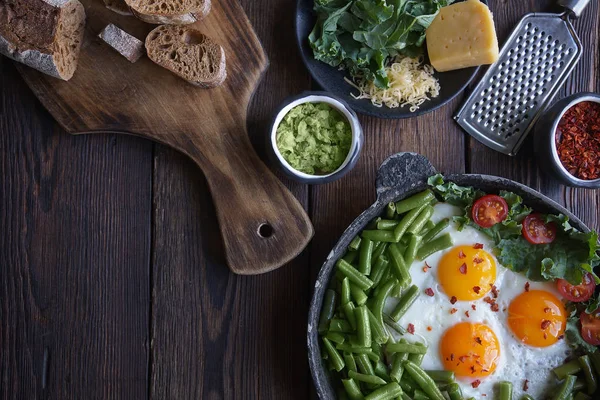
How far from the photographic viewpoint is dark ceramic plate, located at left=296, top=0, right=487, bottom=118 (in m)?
2.90

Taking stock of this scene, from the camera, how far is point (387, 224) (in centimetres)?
278

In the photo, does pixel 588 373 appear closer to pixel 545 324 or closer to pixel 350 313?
pixel 545 324

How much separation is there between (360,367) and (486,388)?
23.3 inches

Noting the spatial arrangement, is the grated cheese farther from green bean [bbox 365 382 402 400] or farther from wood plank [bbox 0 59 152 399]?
green bean [bbox 365 382 402 400]

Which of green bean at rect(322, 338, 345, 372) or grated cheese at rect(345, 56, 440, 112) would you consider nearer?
green bean at rect(322, 338, 345, 372)

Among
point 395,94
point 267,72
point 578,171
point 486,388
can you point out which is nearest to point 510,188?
point 578,171

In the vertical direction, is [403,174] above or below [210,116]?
above

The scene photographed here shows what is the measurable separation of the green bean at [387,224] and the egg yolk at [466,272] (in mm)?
277

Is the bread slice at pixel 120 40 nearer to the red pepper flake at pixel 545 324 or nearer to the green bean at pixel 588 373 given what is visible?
the red pepper flake at pixel 545 324

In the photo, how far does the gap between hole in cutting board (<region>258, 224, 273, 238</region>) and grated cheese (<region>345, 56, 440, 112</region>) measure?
76 centimetres

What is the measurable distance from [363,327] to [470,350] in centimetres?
49

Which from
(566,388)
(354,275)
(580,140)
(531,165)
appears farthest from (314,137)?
(566,388)

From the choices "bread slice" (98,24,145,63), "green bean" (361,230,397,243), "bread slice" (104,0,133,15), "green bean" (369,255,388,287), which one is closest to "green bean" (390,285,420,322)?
"green bean" (369,255,388,287)

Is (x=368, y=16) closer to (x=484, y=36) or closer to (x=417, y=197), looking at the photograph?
(x=484, y=36)
